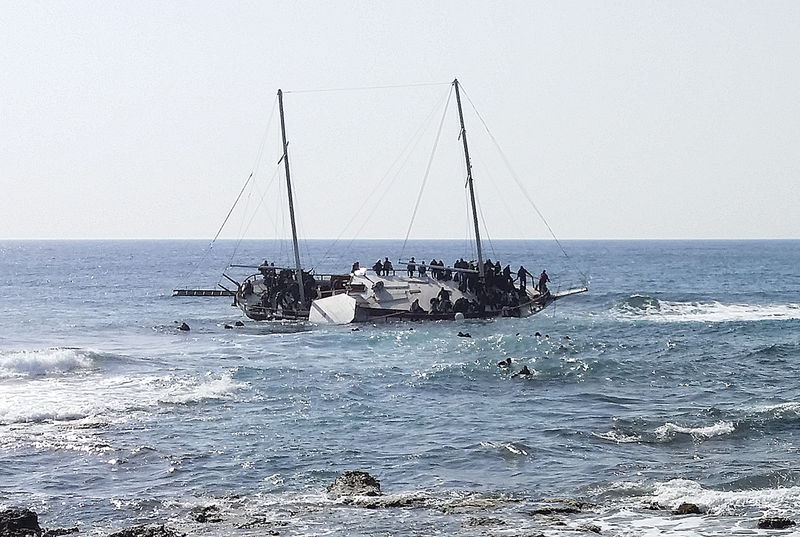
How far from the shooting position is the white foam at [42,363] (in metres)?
40.5

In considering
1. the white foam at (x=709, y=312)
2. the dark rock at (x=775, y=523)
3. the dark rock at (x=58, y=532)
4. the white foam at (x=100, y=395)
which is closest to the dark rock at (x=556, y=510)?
the dark rock at (x=775, y=523)

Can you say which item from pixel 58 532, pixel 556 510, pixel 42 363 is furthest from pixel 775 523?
pixel 42 363

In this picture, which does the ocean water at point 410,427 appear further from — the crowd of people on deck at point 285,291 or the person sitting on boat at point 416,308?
the crowd of people on deck at point 285,291

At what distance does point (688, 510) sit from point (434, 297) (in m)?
38.4

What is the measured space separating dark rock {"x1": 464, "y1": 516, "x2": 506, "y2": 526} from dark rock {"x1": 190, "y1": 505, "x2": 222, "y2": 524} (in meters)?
4.80

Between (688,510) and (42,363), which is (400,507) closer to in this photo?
(688,510)

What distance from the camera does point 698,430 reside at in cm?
2828

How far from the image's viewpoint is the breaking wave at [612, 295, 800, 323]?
64938 millimetres

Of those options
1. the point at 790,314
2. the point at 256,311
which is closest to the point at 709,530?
the point at 256,311

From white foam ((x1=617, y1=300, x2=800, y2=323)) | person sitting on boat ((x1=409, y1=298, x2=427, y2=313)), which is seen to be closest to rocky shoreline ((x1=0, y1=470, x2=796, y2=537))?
person sitting on boat ((x1=409, y1=298, x2=427, y2=313))

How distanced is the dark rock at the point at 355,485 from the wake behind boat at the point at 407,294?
3425 centimetres

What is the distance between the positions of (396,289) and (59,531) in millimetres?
40914

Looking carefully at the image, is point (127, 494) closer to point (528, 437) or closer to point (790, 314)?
point (528, 437)

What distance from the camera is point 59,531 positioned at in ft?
62.6
